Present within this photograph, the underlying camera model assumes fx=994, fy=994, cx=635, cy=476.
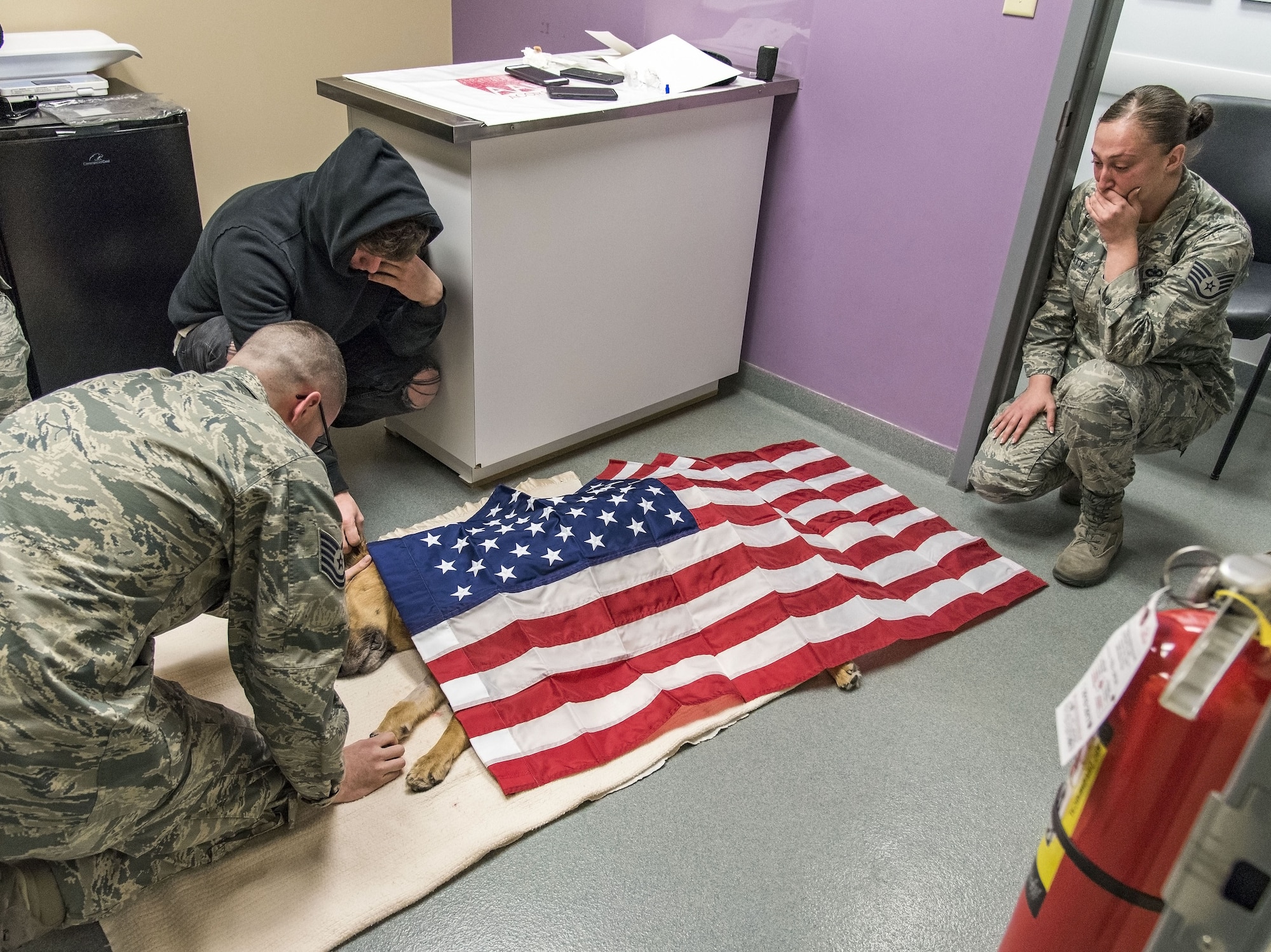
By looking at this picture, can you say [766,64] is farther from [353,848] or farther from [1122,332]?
[353,848]

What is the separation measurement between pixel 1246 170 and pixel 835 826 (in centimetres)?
227

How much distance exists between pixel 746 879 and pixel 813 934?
0.45 feet

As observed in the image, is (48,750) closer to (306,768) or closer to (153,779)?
(153,779)

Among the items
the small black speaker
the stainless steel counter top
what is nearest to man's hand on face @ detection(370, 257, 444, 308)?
the stainless steel counter top

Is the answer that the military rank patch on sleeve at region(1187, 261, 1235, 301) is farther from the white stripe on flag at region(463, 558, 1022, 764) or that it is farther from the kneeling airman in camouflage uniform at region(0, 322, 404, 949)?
the kneeling airman in camouflage uniform at region(0, 322, 404, 949)

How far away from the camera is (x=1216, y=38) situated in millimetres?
3139

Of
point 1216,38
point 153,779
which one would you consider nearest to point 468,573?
point 153,779

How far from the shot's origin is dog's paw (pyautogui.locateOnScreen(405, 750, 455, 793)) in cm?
176

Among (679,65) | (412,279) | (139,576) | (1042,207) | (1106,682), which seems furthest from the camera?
(679,65)

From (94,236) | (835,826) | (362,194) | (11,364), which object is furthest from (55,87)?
(835,826)

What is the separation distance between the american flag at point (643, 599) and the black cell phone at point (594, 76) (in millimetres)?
1048

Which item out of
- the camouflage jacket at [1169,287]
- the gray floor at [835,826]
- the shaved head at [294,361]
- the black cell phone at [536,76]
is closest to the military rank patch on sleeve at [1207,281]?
the camouflage jacket at [1169,287]

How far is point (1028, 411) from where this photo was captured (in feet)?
8.15

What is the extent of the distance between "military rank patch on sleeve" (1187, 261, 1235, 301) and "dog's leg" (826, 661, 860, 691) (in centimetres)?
113
